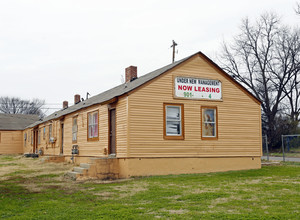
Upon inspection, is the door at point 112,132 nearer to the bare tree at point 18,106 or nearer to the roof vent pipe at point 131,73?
the roof vent pipe at point 131,73

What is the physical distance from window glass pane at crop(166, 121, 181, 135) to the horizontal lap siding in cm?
37

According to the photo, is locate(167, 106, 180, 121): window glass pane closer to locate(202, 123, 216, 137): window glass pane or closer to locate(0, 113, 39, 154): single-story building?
A: locate(202, 123, 216, 137): window glass pane

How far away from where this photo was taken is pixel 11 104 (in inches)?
2950

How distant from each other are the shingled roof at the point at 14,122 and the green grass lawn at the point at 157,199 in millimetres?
30747

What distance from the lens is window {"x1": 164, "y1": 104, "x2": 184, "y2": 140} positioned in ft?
55.6

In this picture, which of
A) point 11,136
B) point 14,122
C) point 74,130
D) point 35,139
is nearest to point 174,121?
point 74,130

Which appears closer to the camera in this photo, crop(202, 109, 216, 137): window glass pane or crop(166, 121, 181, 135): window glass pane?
crop(166, 121, 181, 135): window glass pane

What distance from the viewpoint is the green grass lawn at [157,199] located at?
26.7ft

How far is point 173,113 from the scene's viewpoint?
17.2 m

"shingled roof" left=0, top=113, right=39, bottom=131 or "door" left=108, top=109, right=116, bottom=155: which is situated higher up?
"shingled roof" left=0, top=113, right=39, bottom=131

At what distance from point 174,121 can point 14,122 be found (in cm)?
3289

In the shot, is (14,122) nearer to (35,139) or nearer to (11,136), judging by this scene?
(11,136)

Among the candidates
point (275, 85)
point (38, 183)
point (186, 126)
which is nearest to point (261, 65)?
point (275, 85)

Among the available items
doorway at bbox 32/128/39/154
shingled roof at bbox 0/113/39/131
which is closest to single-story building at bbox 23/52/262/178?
doorway at bbox 32/128/39/154
